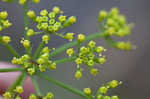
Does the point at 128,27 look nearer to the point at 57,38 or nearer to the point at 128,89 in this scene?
the point at 57,38

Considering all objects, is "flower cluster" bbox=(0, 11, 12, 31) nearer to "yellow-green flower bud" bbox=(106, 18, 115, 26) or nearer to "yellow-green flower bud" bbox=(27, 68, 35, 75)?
"yellow-green flower bud" bbox=(27, 68, 35, 75)

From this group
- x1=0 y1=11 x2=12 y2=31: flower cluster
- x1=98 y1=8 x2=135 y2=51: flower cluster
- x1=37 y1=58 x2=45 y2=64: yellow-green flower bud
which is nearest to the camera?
x1=98 y1=8 x2=135 y2=51: flower cluster

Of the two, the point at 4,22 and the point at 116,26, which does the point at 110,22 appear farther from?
the point at 4,22

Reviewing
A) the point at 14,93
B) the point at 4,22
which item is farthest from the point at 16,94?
the point at 4,22

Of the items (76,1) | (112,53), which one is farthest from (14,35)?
(112,53)

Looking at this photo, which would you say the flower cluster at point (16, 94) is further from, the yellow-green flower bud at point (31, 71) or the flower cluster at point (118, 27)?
the flower cluster at point (118, 27)

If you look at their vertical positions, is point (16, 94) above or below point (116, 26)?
below

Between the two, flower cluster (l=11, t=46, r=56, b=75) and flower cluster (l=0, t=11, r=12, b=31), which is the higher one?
flower cluster (l=0, t=11, r=12, b=31)

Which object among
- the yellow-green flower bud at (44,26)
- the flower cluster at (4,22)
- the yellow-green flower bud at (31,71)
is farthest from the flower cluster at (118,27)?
the flower cluster at (4,22)

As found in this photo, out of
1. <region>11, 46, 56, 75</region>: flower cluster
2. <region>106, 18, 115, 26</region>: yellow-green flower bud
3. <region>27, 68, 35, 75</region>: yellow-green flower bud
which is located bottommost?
<region>27, 68, 35, 75</region>: yellow-green flower bud

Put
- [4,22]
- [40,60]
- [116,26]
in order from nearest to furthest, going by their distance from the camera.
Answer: [116,26] → [40,60] → [4,22]

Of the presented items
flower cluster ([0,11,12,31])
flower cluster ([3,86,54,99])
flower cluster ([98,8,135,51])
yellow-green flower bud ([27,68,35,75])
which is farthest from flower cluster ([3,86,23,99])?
flower cluster ([98,8,135,51])
